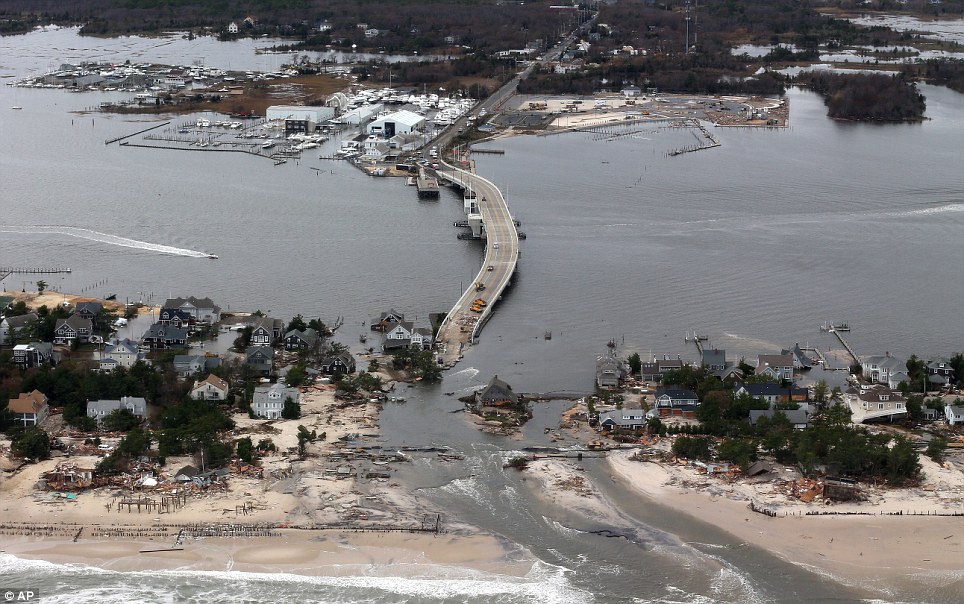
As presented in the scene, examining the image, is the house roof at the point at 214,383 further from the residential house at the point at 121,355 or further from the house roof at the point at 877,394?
the house roof at the point at 877,394

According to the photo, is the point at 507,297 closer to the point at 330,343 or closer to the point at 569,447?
the point at 330,343

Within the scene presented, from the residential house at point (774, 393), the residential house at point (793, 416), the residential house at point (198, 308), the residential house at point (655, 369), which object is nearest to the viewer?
the residential house at point (793, 416)

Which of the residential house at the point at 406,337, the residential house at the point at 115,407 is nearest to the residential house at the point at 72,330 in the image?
the residential house at the point at 115,407

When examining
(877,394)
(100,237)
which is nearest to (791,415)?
(877,394)

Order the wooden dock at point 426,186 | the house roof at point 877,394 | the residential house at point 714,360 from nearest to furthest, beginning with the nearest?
the house roof at point 877,394 → the residential house at point 714,360 → the wooden dock at point 426,186

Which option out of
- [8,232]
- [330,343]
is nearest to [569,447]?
[330,343]

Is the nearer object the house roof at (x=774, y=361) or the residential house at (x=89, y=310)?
the house roof at (x=774, y=361)

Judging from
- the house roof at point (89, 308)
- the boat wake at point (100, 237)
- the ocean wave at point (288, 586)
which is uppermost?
the boat wake at point (100, 237)

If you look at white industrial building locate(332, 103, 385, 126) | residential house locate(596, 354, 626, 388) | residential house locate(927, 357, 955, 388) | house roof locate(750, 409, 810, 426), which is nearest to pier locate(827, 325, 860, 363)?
residential house locate(927, 357, 955, 388)
